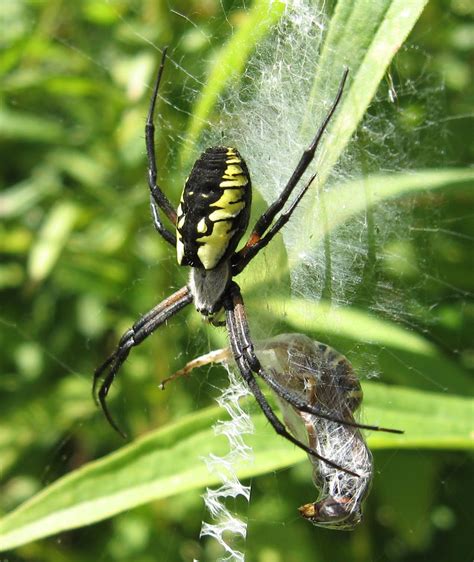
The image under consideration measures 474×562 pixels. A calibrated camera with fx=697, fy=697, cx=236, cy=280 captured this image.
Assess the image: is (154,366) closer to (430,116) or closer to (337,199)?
(337,199)

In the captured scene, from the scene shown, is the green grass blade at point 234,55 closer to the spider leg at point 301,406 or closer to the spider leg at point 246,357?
the spider leg at point 246,357

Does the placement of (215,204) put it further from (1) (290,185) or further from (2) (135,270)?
(2) (135,270)

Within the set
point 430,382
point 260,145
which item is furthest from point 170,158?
point 430,382

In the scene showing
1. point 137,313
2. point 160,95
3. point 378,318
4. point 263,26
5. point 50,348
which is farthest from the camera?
point 50,348

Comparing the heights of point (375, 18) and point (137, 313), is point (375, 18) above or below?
above

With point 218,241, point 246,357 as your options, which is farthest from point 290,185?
point 246,357

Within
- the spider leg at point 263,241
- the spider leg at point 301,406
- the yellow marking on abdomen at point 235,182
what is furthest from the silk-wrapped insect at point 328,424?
the yellow marking on abdomen at point 235,182
